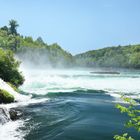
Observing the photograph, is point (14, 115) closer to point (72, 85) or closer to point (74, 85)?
point (72, 85)

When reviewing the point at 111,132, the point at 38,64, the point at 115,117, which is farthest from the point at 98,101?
the point at 38,64

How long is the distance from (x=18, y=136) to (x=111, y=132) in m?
6.37

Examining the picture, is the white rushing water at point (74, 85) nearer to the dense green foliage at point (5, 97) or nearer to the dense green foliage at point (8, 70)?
the dense green foliage at point (8, 70)

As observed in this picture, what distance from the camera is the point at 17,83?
4422cm

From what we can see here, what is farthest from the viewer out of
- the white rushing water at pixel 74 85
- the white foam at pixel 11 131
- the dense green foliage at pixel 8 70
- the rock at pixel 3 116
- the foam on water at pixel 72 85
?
the foam on water at pixel 72 85

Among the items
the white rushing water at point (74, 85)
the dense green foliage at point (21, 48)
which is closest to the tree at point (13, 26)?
the dense green foliage at point (21, 48)

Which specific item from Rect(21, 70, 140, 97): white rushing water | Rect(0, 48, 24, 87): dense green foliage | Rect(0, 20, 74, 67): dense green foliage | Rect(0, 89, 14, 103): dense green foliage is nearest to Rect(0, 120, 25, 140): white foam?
Rect(0, 89, 14, 103): dense green foliage

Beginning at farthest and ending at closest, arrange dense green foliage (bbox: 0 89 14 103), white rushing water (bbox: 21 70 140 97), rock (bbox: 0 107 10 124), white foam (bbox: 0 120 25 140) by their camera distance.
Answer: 1. white rushing water (bbox: 21 70 140 97)
2. dense green foliage (bbox: 0 89 14 103)
3. rock (bbox: 0 107 10 124)
4. white foam (bbox: 0 120 25 140)

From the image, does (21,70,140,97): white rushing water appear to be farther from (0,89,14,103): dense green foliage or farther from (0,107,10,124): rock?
(0,107,10,124): rock

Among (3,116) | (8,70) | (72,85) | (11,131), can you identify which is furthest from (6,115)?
(72,85)

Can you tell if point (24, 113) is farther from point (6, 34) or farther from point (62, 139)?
point (6, 34)

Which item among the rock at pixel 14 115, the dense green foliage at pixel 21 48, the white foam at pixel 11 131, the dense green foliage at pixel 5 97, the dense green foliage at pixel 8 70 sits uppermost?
the dense green foliage at pixel 21 48

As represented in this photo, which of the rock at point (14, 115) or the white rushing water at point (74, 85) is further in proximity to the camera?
the white rushing water at point (74, 85)

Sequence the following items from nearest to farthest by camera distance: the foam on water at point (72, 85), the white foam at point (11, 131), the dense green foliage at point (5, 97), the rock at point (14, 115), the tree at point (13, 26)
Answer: the white foam at point (11, 131)
the rock at point (14, 115)
the dense green foliage at point (5, 97)
the foam on water at point (72, 85)
the tree at point (13, 26)
